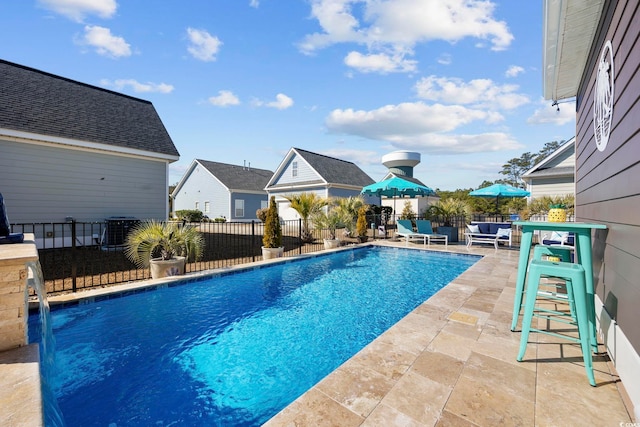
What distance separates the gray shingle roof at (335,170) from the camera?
68.1ft

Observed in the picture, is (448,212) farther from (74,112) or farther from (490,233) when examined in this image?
(74,112)

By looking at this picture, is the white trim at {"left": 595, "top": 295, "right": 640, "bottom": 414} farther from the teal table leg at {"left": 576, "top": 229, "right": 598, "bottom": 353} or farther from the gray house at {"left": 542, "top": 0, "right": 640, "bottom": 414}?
the teal table leg at {"left": 576, "top": 229, "right": 598, "bottom": 353}

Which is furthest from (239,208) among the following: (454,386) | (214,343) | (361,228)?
(454,386)

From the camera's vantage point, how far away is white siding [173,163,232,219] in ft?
79.4

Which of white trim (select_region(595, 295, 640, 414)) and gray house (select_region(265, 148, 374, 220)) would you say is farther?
gray house (select_region(265, 148, 374, 220))

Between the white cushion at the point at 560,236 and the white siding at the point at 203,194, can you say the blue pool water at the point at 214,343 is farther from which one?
the white siding at the point at 203,194

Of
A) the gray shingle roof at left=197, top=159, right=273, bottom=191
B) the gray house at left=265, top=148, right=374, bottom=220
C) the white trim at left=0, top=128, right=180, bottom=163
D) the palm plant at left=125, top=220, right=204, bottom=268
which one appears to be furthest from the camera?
the gray shingle roof at left=197, top=159, right=273, bottom=191

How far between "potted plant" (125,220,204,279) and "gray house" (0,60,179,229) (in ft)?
16.8

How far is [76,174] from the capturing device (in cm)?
948

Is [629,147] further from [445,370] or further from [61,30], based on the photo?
[61,30]

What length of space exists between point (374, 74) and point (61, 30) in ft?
34.6

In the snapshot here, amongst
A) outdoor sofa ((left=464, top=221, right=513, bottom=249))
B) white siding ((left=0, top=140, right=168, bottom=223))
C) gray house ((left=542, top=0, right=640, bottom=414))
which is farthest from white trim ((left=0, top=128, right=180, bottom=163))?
outdoor sofa ((left=464, top=221, right=513, bottom=249))

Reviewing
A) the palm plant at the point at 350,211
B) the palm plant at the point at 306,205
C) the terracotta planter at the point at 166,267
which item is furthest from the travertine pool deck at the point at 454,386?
the palm plant at the point at 350,211

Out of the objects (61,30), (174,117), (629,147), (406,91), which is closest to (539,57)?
(629,147)
